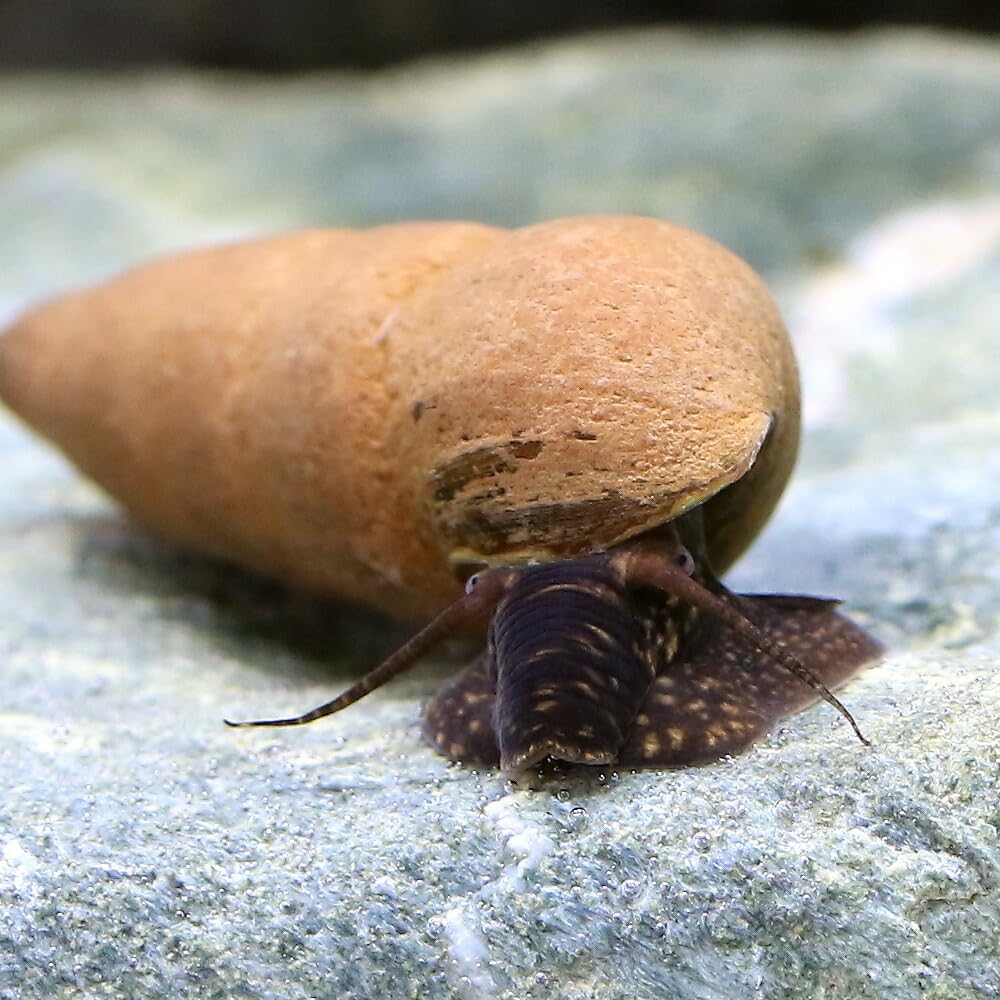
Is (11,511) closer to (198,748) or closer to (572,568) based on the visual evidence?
(198,748)

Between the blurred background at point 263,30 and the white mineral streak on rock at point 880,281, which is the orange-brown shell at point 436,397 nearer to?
the white mineral streak on rock at point 880,281

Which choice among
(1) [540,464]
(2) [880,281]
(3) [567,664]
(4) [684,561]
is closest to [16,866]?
(3) [567,664]

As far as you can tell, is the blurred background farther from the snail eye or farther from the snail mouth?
the snail mouth

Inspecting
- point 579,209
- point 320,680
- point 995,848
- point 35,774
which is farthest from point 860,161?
point 35,774

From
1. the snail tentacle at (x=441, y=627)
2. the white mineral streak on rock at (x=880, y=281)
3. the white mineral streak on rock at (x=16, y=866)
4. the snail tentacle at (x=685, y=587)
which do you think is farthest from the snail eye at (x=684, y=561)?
the white mineral streak on rock at (x=880, y=281)

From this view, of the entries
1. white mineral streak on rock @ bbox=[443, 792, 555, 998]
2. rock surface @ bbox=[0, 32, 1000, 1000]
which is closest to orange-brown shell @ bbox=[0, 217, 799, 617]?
rock surface @ bbox=[0, 32, 1000, 1000]
